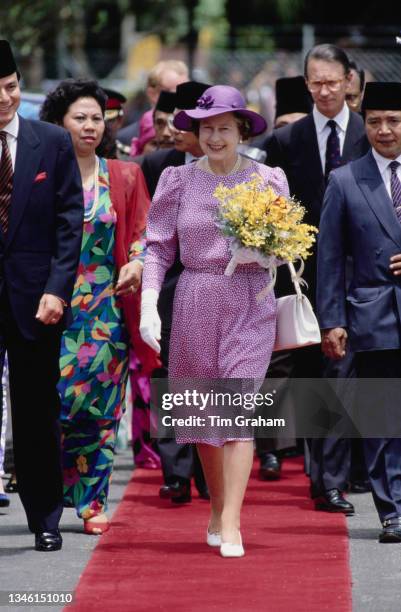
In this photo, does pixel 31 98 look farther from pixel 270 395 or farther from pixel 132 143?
pixel 270 395

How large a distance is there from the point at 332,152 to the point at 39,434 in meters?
2.68

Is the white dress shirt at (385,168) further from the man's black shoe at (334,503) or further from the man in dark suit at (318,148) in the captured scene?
the man's black shoe at (334,503)

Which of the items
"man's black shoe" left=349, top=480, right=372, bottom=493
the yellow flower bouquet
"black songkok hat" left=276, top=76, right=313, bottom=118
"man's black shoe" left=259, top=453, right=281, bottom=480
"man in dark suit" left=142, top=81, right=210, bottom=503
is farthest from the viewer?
"black songkok hat" left=276, top=76, right=313, bottom=118

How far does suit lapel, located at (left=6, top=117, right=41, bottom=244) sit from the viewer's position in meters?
8.44

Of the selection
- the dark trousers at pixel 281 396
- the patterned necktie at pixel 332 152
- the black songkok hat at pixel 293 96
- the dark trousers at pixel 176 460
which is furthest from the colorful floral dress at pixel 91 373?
the black songkok hat at pixel 293 96

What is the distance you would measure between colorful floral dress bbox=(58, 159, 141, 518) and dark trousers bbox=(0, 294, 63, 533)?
1.55 feet

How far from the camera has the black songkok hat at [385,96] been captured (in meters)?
9.11

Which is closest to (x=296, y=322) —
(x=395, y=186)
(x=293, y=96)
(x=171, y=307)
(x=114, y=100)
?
(x=395, y=186)

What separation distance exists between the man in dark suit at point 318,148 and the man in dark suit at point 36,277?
6.20 ft

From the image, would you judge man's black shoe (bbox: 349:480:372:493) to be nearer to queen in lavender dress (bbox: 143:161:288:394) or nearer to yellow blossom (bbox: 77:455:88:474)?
yellow blossom (bbox: 77:455:88:474)

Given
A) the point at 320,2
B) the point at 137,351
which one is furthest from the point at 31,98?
the point at 320,2

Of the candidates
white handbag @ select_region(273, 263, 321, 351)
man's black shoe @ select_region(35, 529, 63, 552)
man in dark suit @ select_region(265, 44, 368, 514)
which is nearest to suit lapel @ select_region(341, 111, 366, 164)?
Answer: man in dark suit @ select_region(265, 44, 368, 514)

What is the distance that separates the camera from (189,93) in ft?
33.6

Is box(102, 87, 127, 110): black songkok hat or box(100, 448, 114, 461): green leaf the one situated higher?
box(102, 87, 127, 110): black songkok hat
